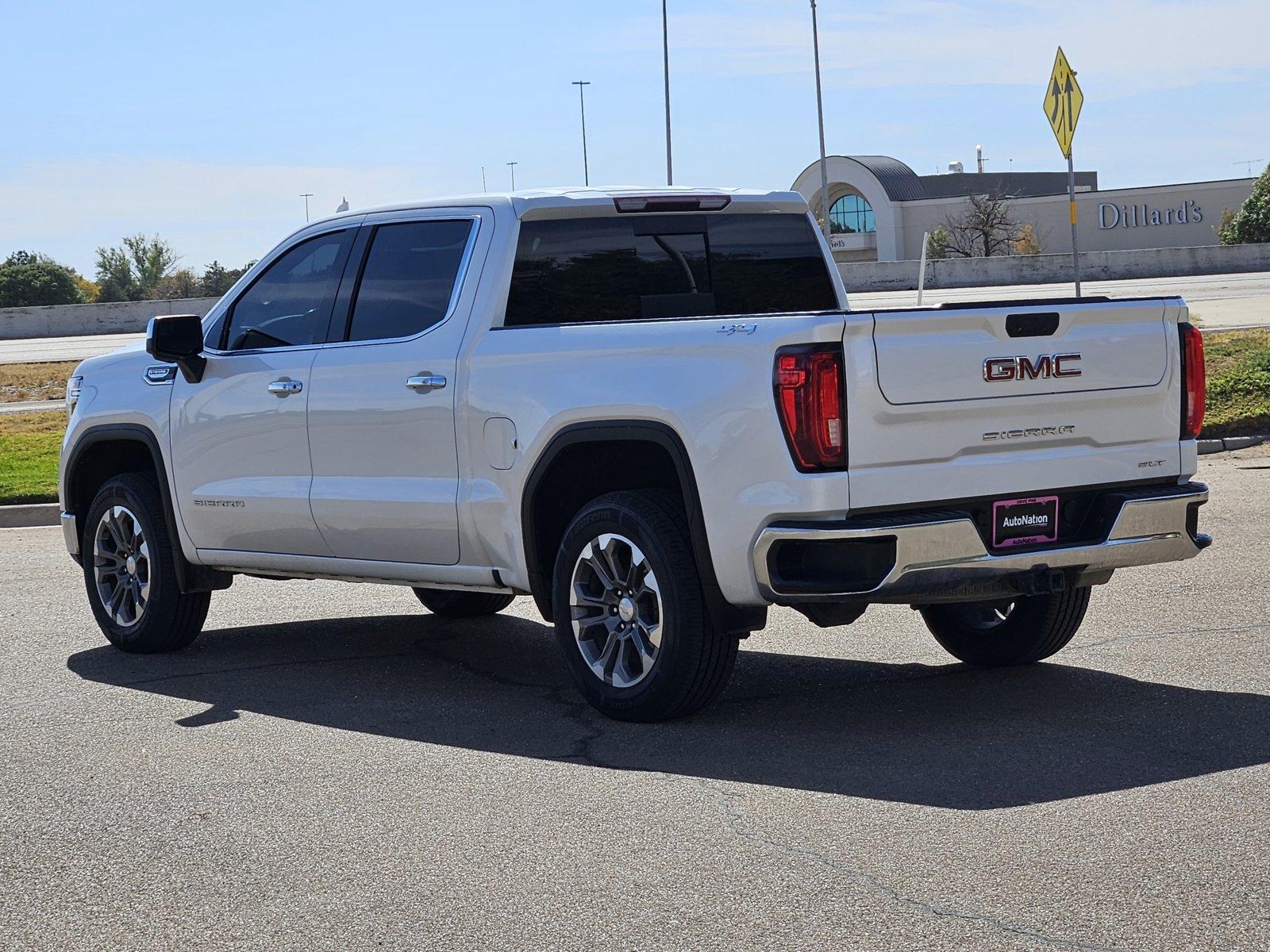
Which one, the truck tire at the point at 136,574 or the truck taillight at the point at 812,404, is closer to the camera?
the truck taillight at the point at 812,404

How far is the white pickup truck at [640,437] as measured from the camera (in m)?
5.86

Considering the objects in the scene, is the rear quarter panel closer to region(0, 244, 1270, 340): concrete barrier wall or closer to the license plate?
the license plate

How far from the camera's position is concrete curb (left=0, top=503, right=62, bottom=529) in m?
15.2

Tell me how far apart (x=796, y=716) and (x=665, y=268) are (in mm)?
2049

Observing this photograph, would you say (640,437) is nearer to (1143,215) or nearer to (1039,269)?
(1039,269)

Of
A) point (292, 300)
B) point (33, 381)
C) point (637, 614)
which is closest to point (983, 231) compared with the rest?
point (33, 381)

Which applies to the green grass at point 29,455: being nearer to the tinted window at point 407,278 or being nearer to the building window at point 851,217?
the tinted window at point 407,278

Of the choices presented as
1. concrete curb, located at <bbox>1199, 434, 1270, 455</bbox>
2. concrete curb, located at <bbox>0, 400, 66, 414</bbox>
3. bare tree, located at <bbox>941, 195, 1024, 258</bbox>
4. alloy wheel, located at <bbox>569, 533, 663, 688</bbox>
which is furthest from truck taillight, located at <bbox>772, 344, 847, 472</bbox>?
bare tree, located at <bbox>941, 195, 1024, 258</bbox>

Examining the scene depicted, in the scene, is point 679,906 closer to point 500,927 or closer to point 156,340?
point 500,927

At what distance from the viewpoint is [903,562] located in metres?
5.80

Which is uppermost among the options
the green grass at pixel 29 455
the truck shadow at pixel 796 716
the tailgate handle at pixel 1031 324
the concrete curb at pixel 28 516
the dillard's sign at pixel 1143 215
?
the dillard's sign at pixel 1143 215

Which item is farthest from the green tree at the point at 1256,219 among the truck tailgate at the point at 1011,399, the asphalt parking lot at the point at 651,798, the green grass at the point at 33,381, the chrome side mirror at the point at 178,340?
the truck tailgate at the point at 1011,399

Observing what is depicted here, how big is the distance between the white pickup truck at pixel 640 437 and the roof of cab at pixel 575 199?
16mm

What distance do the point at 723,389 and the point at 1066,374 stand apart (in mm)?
1270
